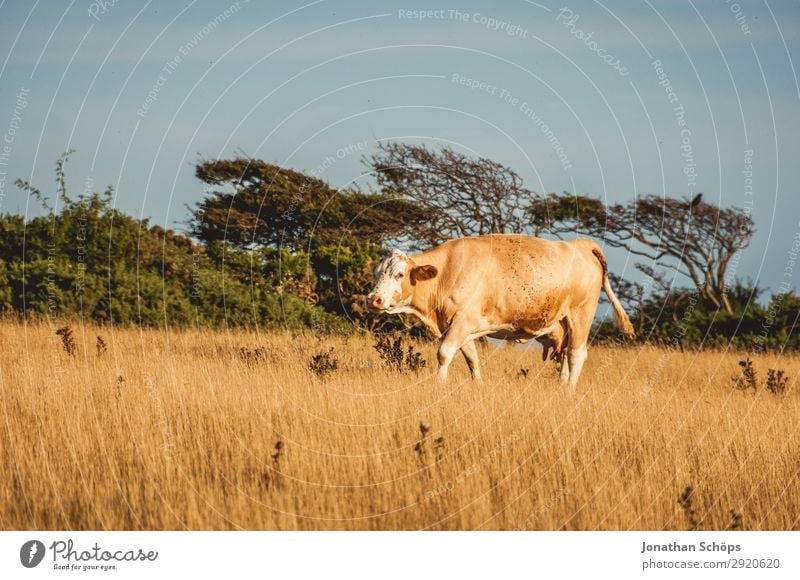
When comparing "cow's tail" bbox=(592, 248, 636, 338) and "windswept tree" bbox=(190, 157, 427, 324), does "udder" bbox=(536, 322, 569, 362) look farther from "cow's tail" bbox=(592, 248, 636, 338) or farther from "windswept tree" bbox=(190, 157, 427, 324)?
"windswept tree" bbox=(190, 157, 427, 324)

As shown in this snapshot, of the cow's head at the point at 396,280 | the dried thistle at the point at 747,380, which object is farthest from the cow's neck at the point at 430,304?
the dried thistle at the point at 747,380

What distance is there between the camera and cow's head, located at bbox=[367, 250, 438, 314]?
37.6 feet

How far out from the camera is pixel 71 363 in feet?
38.2

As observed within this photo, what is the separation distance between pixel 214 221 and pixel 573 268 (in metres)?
14.3

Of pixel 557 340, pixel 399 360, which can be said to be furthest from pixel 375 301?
pixel 557 340

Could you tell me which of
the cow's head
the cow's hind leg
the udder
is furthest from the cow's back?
the udder

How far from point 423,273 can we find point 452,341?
3.03 feet

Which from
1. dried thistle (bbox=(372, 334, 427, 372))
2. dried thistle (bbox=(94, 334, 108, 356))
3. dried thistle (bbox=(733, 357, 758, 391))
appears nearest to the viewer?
dried thistle (bbox=(372, 334, 427, 372))

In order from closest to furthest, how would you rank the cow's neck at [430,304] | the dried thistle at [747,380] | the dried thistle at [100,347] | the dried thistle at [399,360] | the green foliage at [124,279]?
the cow's neck at [430,304] → the dried thistle at [399,360] → the dried thistle at [747,380] → the dried thistle at [100,347] → the green foliage at [124,279]

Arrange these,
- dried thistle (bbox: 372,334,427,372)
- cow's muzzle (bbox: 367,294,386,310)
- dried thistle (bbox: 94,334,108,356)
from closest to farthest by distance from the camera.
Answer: cow's muzzle (bbox: 367,294,386,310) → dried thistle (bbox: 372,334,427,372) → dried thistle (bbox: 94,334,108,356)

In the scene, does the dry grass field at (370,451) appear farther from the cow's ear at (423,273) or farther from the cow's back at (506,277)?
the cow's ear at (423,273)

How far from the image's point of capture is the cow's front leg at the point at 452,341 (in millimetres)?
11570

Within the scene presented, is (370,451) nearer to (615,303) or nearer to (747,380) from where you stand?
(615,303)

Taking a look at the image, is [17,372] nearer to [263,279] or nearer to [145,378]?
[145,378]
